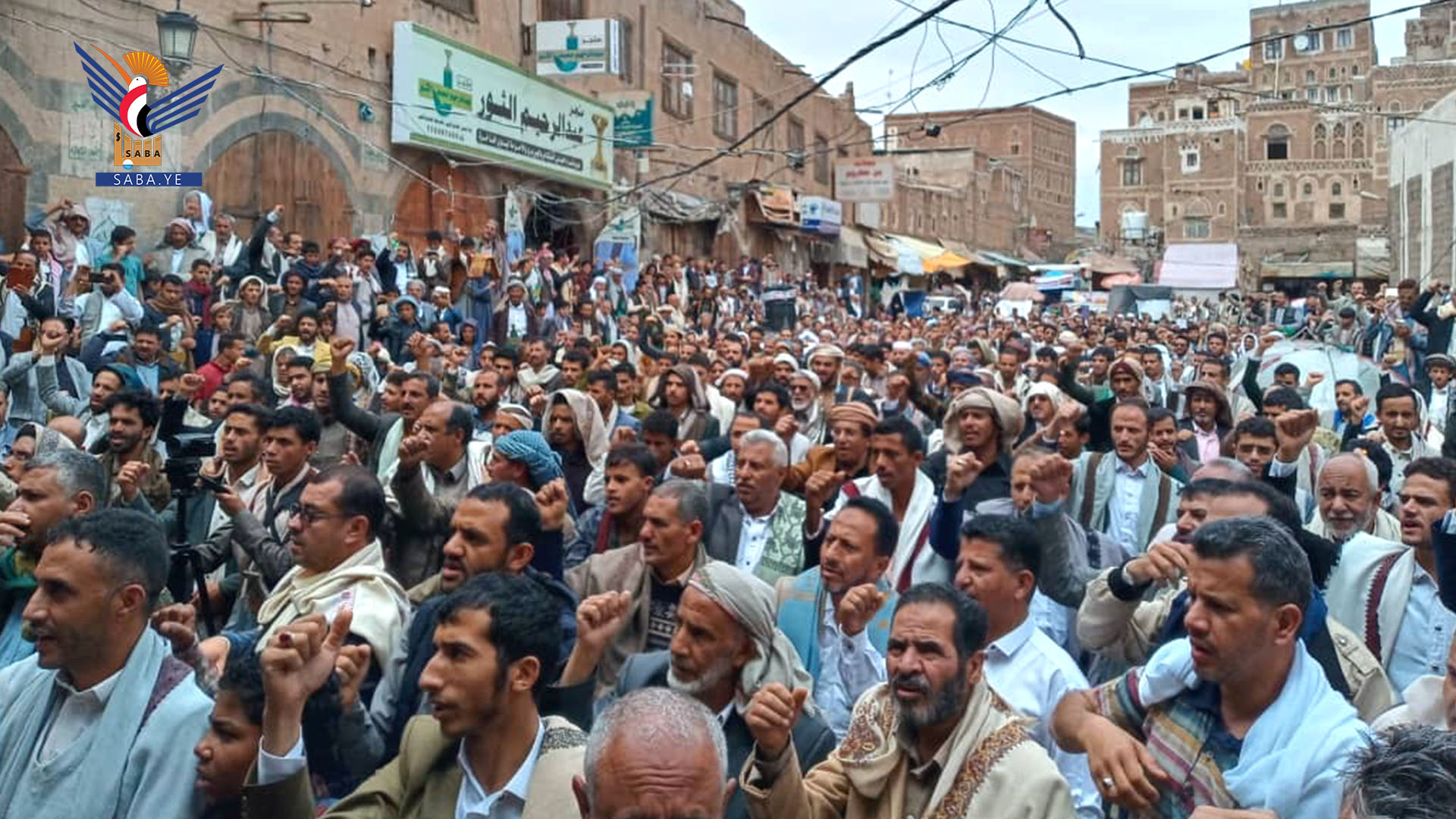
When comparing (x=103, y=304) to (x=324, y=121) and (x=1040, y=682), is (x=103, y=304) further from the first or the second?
(x=1040, y=682)

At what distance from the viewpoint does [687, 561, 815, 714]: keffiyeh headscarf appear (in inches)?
128

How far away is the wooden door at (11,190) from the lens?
34.8 ft

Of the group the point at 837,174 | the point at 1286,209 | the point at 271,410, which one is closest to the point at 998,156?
the point at 1286,209

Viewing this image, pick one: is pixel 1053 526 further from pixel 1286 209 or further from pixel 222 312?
pixel 1286 209

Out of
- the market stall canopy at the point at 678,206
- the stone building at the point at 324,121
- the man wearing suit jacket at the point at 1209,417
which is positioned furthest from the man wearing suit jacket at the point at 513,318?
the man wearing suit jacket at the point at 1209,417

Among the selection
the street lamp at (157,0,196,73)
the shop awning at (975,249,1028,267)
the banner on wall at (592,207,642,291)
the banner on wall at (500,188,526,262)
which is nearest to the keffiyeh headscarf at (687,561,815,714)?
the street lamp at (157,0,196,73)

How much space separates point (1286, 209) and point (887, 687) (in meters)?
72.0

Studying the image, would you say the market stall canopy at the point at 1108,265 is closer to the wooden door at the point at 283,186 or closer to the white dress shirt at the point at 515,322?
the white dress shirt at the point at 515,322

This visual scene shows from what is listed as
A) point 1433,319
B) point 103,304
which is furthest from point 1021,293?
point 103,304

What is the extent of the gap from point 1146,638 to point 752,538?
6.64ft

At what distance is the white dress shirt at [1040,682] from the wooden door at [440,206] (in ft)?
43.5

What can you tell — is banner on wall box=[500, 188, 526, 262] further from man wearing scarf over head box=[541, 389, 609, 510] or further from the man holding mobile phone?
man wearing scarf over head box=[541, 389, 609, 510]

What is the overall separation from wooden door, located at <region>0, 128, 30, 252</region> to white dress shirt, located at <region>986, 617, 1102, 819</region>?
10.0 m

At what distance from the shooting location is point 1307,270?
53.0m
